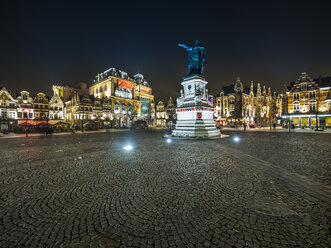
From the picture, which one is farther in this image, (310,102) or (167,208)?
(310,102)

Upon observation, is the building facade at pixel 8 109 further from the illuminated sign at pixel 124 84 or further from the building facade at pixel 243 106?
the building facade at pixel 243 106

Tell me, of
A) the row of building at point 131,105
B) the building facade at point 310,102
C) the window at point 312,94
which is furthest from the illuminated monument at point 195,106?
the window at point 312,94

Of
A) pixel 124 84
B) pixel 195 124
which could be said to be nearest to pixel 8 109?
pixel 124 84

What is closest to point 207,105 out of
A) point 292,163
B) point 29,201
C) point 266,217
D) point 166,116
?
point 292,163

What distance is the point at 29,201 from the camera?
348cm

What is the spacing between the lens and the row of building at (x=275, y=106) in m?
40.0

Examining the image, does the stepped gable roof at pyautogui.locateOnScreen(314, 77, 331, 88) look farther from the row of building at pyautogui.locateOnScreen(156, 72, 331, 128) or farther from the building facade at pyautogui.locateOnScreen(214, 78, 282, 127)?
the building facade at pyautogui.locateOnScreen(214, 78, 282, 127)

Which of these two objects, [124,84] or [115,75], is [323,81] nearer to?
[124,84]

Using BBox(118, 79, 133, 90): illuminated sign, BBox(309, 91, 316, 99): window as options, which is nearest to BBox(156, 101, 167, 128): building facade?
BBox(118, 79, 133, 90): illuminated sign

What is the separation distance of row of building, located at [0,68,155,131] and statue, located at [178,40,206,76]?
91.9 feet

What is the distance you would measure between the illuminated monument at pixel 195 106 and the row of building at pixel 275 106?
51.2ft

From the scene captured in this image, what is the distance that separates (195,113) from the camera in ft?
58.4

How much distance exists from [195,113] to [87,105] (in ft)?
155

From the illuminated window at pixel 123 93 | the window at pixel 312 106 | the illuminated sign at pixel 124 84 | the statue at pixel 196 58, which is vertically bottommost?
the window at pixel 312 106
